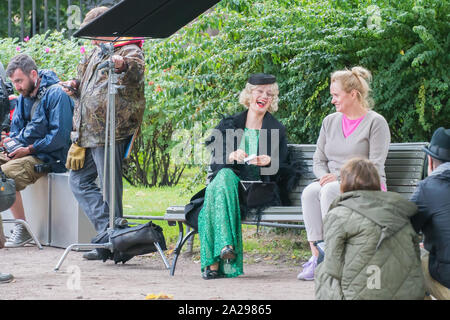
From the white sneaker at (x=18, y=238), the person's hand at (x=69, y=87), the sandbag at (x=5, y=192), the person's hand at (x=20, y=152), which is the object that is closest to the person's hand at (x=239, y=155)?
the person's hand at (x=69, y=87)

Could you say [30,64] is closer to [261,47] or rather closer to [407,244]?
[261,47]

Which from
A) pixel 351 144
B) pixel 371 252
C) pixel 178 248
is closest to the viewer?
pixel 371 252

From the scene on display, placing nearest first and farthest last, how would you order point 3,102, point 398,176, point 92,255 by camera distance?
point 398,176, point 3,102, point 92,255

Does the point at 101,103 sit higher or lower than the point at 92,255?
higher

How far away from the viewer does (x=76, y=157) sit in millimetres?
7215

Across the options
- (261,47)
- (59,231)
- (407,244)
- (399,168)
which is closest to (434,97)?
(399,168)

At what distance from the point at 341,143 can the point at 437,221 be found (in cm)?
169

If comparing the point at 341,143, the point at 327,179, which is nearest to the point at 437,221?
the point at 327,179

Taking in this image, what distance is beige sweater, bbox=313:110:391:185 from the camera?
5.80m

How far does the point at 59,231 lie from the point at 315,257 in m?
3.02

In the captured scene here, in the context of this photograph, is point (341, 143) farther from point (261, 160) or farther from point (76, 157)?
point (76, 157)

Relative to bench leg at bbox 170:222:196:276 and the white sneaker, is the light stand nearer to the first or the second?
bench leg at bbox 170:222:196:276

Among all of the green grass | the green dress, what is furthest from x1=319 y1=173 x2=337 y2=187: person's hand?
the green grass

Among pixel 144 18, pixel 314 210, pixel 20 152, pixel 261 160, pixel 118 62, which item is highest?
pixel 144 18
